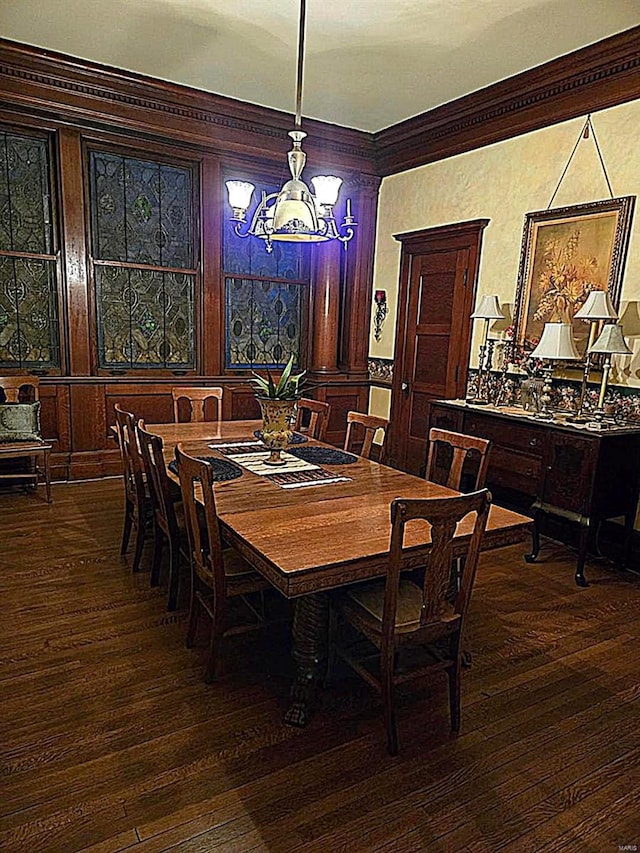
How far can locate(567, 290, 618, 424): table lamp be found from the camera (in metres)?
3.57

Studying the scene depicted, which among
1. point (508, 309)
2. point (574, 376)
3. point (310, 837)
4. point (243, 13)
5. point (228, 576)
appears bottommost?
point (310, 837)

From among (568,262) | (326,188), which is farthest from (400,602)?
(568,262)

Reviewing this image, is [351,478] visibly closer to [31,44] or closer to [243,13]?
[243,13]

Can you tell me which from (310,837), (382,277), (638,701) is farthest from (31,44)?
(638,701)

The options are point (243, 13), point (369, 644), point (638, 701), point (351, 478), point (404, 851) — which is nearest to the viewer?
point (404, 851)

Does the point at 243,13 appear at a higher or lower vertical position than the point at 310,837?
higher

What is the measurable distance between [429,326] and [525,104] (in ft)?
6.29

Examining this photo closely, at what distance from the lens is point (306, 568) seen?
1.80 meters

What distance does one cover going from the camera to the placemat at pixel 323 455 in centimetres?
316

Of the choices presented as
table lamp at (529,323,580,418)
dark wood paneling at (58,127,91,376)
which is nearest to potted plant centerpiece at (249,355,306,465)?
table lamp at (529,323,580,418)

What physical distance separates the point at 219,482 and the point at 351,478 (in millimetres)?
654

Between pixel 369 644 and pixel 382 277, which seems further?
pixel 382 277

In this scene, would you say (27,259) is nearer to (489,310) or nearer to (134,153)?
(134,153)

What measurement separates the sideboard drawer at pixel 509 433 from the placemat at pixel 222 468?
1927mm
